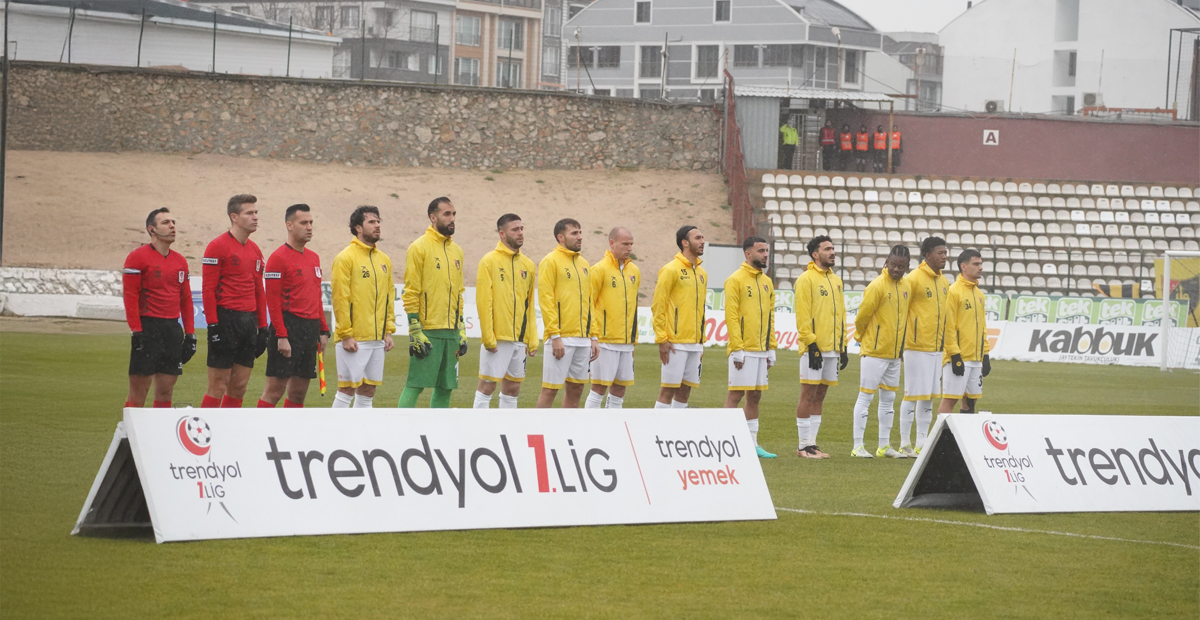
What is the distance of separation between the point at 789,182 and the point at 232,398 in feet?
118

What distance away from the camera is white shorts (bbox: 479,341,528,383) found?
12.6 meters

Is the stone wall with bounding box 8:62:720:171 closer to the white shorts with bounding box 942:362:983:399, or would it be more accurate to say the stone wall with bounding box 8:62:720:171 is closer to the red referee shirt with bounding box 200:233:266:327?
the white shorts with bounding box 942:362:983:399

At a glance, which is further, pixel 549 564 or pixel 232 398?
pixel 232 398

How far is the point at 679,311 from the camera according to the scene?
1338 centimetres

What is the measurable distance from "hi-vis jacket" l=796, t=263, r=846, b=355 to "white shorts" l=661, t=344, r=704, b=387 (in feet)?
3.53

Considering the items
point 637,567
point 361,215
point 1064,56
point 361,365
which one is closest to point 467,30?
point 1064,56

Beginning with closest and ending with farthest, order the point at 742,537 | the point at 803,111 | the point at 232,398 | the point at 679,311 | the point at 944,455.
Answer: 1. the point at 742,537
2. the point at 944,455
3. the point at 232,398
4. the point at 679,311
5. the point at 803,111

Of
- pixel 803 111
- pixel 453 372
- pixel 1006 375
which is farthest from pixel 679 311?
pixel 803 111

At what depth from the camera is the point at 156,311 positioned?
37.8 ft

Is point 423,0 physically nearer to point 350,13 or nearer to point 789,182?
point 350,13

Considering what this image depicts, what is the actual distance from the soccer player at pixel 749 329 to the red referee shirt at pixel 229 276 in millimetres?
4618

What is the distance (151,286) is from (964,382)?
811 cm

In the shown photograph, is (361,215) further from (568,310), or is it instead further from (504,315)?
(568,310)

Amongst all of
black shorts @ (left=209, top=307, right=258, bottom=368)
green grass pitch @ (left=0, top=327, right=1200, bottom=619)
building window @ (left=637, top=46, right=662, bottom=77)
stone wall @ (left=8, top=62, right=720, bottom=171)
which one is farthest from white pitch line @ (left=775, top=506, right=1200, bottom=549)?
building window @ (left=637, top=46, right=662, bottom=77)
